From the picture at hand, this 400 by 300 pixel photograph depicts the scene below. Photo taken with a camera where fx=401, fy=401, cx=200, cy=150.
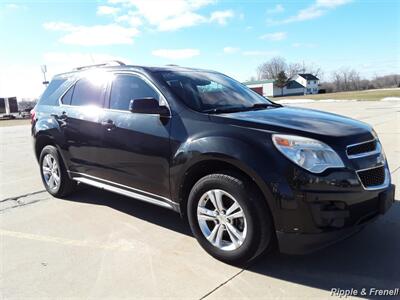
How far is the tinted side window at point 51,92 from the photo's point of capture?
5.99 m

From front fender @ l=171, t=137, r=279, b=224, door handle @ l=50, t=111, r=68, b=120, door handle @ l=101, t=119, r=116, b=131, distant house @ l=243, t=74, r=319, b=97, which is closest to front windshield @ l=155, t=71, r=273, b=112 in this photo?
front fender @ l=171, t=137, r=279, b=224

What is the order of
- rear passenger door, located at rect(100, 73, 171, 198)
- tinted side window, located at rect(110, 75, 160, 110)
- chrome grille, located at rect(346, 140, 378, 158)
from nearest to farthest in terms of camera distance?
chrome grille, located at rect(346, 140, 378, 158) → rear passenger door, located at rect(100, 73, 171, 198) → tinted side window, located at rect(110, 75, 160, 110)

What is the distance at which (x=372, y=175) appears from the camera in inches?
135

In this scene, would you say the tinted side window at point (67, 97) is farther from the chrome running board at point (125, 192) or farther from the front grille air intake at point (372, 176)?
the front grille air intake at point (372, 176)

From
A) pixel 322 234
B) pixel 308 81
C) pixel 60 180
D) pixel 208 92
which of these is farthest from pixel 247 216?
pixel 308 81

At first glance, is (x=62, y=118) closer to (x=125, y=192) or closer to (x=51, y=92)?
(x=51, y=92)

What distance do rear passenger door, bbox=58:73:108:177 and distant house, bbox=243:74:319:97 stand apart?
90.8 meters

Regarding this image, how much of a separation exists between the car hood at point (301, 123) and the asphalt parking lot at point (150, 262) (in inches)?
44.7

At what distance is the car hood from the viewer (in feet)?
11.2

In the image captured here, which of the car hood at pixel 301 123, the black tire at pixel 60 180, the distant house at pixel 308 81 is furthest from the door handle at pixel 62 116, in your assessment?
the distant house at pixel 308 81

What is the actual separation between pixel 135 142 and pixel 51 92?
2.49 meters

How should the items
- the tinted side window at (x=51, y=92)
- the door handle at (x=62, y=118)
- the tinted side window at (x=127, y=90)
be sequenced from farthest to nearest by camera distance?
the tinted side window at (x=51, y=92), the door handle at (x=62, y=118), the tinted side window at (x=127, y=90)

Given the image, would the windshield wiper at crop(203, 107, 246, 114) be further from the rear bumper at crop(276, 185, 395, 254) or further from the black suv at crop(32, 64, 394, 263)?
the rear bumper at crop(276, 185, 395, 254)

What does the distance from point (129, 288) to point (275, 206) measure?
4.46 feet
